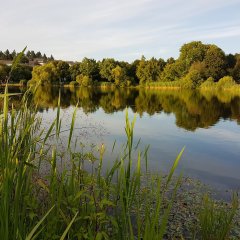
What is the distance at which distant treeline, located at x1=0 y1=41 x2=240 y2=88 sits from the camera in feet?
266

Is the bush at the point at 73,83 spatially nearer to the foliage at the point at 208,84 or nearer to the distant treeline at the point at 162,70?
the distant treeline at the point at 162,70

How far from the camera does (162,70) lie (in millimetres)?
98562

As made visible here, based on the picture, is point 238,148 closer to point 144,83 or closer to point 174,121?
point 174,121

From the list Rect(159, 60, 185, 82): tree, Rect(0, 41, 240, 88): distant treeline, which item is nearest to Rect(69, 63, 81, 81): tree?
Rect(0, 41, 240, 88): distant treeline

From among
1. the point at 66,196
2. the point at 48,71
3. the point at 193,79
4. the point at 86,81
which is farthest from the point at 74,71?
the point at 66,196

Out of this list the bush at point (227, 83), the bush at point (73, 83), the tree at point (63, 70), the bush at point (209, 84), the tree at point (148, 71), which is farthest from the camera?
the tree at point (63, 70)

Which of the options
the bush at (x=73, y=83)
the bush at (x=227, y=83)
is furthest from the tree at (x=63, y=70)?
the bush at (x=227, y=83)

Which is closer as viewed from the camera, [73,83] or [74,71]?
[73,83]

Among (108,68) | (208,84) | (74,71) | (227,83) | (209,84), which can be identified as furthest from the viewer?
(74,71)

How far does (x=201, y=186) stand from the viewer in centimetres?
1016

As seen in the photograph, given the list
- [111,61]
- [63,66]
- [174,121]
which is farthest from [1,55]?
[174,121]

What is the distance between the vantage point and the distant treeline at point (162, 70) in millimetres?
81000

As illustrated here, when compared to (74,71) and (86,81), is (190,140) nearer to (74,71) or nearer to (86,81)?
(86,81)

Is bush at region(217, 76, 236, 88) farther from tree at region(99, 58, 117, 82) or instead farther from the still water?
the still water
